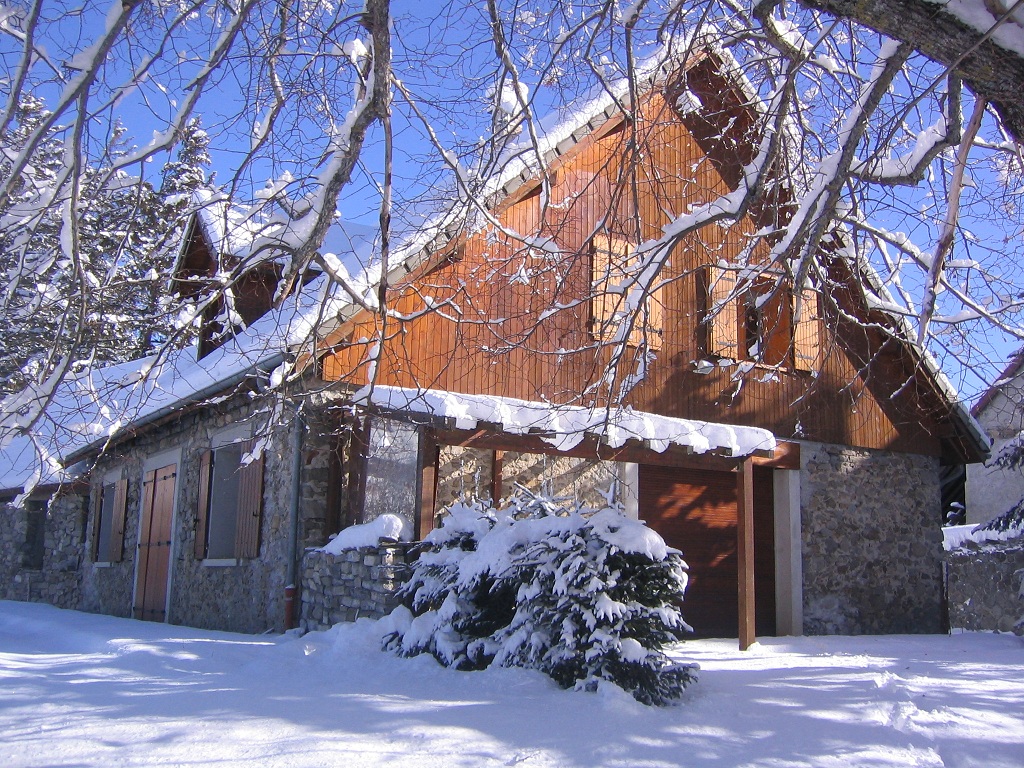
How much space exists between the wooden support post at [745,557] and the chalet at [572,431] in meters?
0.02

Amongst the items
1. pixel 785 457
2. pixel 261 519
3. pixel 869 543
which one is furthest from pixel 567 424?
pixel 869 543

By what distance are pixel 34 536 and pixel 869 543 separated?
14205 mm

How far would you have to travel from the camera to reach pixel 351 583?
7965 millimetres

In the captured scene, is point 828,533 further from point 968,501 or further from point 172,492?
point 968,501

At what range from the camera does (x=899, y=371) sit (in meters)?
12.6

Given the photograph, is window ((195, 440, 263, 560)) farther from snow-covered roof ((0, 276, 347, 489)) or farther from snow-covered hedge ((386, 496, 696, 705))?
snow-covered hedge ((386, 496, 696, 705))

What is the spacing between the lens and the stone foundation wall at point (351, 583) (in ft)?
24.9

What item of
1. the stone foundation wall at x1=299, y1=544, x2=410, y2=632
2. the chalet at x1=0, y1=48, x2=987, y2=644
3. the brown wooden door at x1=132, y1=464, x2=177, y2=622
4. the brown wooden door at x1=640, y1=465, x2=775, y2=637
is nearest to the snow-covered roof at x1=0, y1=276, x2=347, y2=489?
the chalet at x1=0, y1=48, x2=987, y2=644

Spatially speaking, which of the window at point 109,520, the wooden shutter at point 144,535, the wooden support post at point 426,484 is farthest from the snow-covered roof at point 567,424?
the window at point 109,520

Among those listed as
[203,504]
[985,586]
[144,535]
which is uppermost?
[203,504]

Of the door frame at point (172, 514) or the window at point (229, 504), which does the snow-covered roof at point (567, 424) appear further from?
the door frame at point (172, 514)

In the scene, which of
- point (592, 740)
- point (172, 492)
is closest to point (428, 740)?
point (592, 740)

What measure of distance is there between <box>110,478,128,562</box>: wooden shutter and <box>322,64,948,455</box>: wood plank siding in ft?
20.8

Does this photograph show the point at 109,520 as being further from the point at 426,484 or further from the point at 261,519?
the point at 426,484
